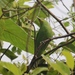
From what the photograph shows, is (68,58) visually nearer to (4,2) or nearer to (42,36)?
(42,36)

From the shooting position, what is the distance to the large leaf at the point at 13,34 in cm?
68

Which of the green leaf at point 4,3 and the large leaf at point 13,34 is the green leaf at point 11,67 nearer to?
the large leaf at point 13,34

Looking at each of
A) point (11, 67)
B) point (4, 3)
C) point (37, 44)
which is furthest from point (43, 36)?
point (4, 3)

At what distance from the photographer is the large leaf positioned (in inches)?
26.7

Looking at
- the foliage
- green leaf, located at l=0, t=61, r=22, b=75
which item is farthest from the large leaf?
green leaf, located at l=0, t=61, r=22, b=75

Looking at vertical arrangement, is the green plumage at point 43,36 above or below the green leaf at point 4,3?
below

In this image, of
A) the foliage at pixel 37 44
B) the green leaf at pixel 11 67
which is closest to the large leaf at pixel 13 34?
the foliage at pixel 37 44

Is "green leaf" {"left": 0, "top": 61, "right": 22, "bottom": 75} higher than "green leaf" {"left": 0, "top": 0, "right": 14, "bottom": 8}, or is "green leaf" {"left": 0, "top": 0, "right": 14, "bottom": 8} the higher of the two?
"green leaf" {"left": 0, "top": 0, "right": 14, "bottom": 8}

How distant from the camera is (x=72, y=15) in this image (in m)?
A: 0.82

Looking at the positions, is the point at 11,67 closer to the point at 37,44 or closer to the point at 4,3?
the point at 37,44

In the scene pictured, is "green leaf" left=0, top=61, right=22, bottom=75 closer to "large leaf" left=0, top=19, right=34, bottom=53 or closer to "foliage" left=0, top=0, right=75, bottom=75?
"foliage" left=0, top=0, right=75, bottom=75

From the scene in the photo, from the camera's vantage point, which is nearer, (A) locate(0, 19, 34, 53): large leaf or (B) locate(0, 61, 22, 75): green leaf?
(B) locate(0, 61, 22, 75): green leaf

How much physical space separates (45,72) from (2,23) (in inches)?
7.5

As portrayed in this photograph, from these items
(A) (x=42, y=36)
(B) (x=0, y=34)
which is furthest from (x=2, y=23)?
(A) (x=42, y=36)
